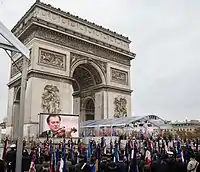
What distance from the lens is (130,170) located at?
7.42 m

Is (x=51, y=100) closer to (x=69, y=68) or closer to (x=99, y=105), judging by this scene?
(x=69, y=68)

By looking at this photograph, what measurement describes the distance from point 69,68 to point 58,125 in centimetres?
671

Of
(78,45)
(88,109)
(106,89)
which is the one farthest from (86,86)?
(78,45)

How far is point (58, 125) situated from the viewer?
21141 mm

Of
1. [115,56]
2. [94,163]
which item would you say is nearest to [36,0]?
[115,56]

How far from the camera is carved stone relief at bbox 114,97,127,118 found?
29.0 metres

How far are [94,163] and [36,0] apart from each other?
2131cm

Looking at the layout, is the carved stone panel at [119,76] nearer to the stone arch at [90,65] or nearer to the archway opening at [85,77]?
the stone arch at [90,65]

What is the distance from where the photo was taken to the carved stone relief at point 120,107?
29.0 meters

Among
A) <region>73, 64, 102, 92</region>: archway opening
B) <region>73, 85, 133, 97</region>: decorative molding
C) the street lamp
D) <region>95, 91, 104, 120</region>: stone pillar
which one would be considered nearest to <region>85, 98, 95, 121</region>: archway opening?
<region>73, 85, 133, 97</region>: decorative molding

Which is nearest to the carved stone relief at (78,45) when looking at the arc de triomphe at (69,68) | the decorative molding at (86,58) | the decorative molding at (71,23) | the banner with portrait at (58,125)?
the arc de triomphe at (69,68)

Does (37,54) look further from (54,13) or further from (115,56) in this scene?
(115,56)

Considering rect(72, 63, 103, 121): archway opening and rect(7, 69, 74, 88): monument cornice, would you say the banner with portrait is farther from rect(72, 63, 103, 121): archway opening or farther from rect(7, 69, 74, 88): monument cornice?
rect(72, 63, 103, 121): archway opening

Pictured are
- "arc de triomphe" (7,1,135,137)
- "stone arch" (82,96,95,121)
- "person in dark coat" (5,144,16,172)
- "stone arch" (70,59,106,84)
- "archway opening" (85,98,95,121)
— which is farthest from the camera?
"archway opening" (85,98,95,121)
